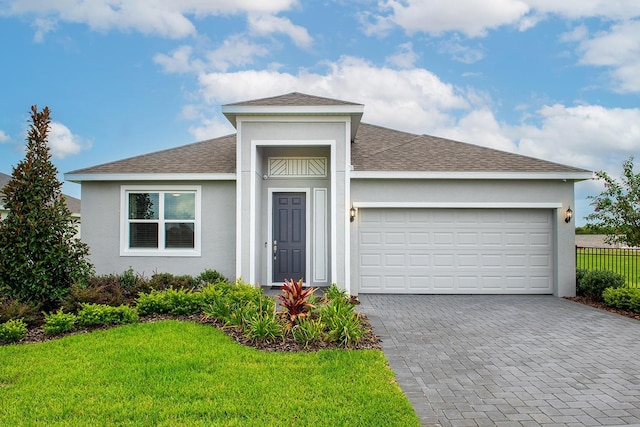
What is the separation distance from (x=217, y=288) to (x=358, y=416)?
5.33 m

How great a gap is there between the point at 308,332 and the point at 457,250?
Result: 21.5 feet

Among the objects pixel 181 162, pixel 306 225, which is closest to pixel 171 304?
pixel 306 225

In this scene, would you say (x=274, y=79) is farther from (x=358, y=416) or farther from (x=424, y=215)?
(x=358, y=416)

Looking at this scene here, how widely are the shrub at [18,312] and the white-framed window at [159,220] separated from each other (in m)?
3.94

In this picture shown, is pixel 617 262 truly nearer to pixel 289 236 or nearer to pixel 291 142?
pixel 289 236

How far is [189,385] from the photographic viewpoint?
457 centimetres

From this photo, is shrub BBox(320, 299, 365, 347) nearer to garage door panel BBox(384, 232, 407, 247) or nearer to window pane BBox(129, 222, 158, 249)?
garage door panel BBox(384, 232, 407, 247)

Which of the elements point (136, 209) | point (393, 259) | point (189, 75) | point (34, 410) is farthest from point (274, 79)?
point (34, 410)

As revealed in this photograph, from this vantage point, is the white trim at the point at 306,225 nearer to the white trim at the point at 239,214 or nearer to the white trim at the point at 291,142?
the white trim at the point at 239,214

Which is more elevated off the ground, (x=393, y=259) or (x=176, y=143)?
(x=176, y=143)

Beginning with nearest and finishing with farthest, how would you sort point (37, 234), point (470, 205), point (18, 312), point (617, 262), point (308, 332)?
point (308, 332)
point (18, 312)
point (37, 234)
point (470, 205)
point (617, 262)

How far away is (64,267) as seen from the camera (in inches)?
320

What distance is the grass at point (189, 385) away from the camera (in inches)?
152

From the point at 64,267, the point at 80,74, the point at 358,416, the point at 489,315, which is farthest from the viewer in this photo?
the point at 80,74
